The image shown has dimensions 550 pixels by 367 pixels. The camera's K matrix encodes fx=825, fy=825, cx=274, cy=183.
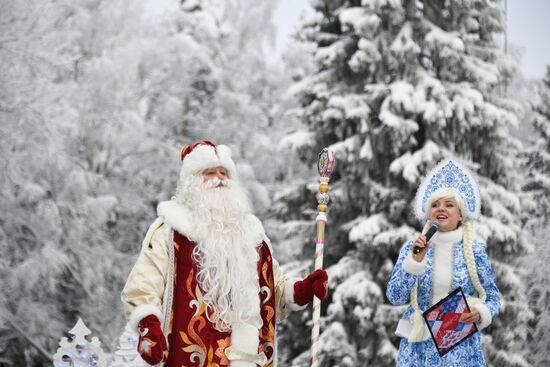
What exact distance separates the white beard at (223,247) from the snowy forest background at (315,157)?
7.75m

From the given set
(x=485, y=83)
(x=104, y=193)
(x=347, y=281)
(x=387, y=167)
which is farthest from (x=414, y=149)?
(x=104, y=193)

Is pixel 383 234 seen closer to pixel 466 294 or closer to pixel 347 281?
pixel 347 281

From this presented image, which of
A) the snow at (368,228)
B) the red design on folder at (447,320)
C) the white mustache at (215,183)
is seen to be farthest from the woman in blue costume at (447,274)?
the snow at (368,228)

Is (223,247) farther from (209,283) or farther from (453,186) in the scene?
(453,186)

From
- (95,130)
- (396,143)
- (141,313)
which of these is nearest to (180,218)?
(141,313)

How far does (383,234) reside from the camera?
1230 centimetres

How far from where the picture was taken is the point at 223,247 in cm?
455

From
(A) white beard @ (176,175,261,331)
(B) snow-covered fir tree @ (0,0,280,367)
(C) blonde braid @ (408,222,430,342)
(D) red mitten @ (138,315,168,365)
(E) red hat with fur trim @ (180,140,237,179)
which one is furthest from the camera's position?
(B) snow-covered fir tree @ (0,0,280,367)

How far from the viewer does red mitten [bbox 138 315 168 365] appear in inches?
159

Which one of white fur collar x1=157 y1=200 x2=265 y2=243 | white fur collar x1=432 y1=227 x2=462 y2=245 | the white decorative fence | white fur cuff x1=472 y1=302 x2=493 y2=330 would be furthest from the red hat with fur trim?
the white decorative fence

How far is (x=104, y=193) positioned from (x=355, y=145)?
458 cm

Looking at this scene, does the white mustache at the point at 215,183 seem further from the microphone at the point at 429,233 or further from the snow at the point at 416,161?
the snow at the point at 416,161

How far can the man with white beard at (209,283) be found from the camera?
4363 millimetres

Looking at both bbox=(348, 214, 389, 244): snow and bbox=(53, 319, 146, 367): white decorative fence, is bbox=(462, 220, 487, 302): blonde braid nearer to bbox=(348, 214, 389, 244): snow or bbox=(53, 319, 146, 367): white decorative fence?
bbox=(53, 319, 146, 367): white decorative fence
